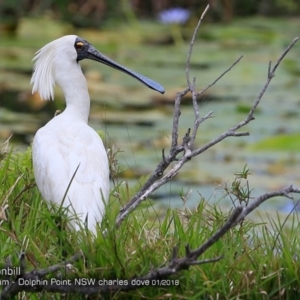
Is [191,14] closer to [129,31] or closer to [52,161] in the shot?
[129,31]

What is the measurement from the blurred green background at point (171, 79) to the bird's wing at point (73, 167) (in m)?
1.13

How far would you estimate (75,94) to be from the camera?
12.7ft

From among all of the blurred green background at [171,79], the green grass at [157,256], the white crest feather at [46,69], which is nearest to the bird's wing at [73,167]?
the green grass at [157,256]

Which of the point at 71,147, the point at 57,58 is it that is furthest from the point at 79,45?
the point at 71,147

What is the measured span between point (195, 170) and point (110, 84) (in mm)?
2877

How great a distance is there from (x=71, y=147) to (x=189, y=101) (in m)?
5.63

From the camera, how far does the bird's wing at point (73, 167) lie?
3.00 meters

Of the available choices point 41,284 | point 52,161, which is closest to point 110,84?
point 52,161

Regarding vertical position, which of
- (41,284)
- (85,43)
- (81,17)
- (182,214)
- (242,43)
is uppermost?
(81,17)

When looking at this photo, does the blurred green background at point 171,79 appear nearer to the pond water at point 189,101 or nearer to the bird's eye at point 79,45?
the pond water at point 189,101

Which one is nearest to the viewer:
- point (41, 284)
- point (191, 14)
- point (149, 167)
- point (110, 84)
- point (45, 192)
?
point (41, 284)

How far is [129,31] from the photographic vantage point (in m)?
11.5

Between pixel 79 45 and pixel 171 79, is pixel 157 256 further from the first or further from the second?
pixel 171 79

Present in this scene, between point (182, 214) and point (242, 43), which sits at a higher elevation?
point (242, 43)
